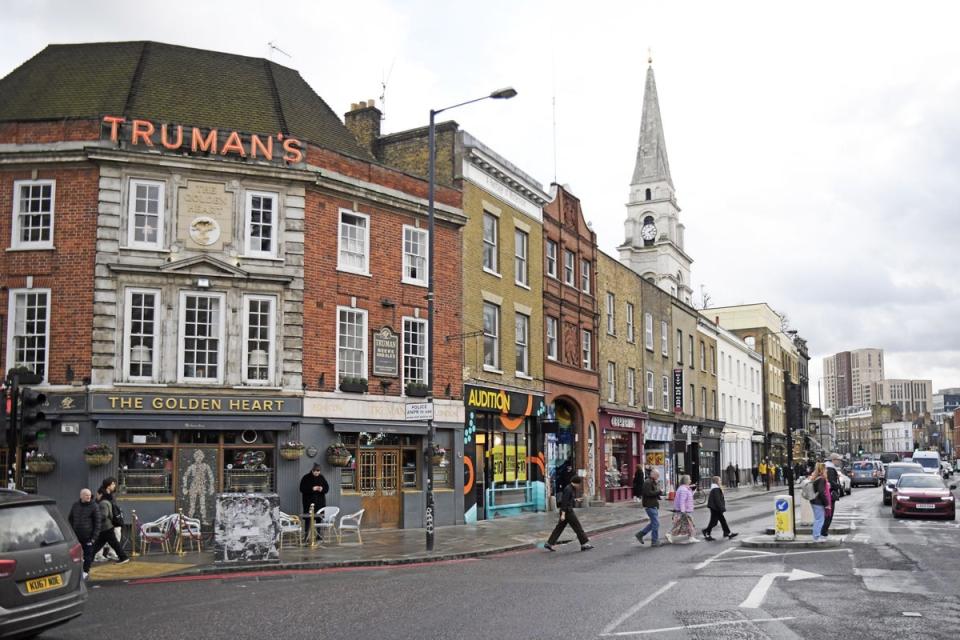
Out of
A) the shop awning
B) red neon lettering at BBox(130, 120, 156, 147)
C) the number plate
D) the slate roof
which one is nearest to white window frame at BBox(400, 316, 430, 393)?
the shop awning

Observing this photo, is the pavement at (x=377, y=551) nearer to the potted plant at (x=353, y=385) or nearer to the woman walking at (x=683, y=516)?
the woman walking at (x=683, y=516)

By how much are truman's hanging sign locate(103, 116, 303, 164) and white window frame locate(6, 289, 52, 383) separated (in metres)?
4.06

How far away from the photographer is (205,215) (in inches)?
897

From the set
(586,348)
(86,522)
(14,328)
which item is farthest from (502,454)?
(86,522)

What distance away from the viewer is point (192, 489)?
21.9 m

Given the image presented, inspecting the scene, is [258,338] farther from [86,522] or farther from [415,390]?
[86,522]

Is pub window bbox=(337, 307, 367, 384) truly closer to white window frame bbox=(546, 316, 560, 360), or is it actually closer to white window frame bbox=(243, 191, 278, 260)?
white window frame bbox=(243, 191, 278, 260)

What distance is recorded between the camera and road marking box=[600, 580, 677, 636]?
34.6 ft

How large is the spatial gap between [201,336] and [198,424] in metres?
2.14

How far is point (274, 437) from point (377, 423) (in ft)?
10.3

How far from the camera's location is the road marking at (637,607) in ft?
34.6

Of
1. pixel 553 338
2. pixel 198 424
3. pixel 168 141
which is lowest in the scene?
pixel 198 424

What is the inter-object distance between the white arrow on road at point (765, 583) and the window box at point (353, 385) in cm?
1269

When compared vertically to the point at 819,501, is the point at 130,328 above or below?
above
